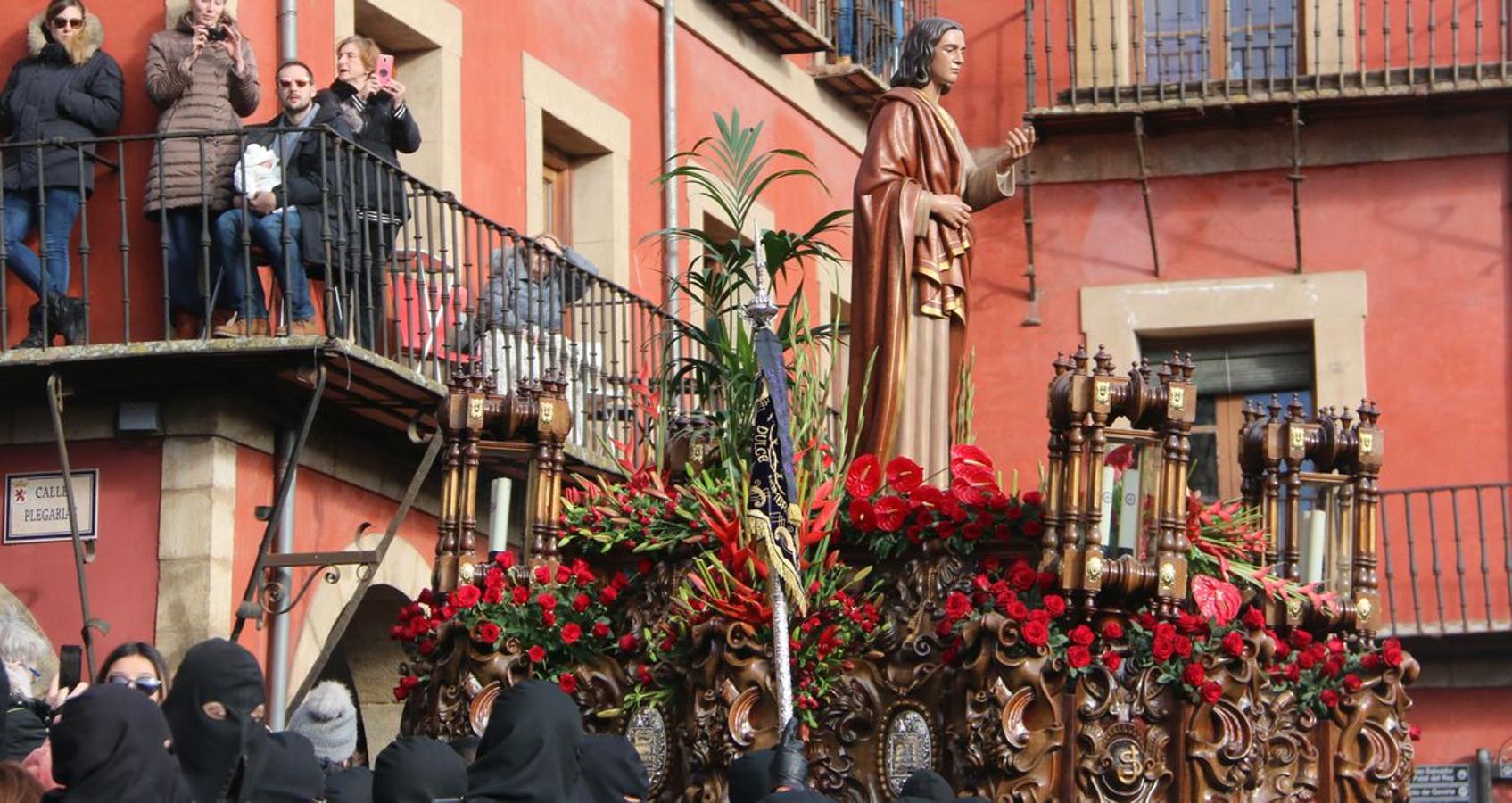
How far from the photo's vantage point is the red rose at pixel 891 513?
1040cm

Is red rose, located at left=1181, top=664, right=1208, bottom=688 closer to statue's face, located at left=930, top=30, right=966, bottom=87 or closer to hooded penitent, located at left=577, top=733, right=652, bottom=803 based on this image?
hooded penitent, located at left=577, top=733, right=652, bottom=803

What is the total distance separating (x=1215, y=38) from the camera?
23.0 meters

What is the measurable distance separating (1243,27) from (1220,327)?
2193mm

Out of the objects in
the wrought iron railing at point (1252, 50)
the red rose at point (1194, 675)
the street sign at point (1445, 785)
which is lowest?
the street sign at point (1445, 785)

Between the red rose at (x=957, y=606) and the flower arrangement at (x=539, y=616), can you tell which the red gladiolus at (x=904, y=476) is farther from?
the flower arrangement at (x=539, y=616)

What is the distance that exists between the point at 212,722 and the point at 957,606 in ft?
11.5

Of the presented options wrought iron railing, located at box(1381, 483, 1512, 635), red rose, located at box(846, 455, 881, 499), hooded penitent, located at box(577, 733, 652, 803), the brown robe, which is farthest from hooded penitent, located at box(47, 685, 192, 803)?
wrought iron railing, located at box(1381, 483, 1512, 635)

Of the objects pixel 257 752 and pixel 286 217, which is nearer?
pixel 257 752

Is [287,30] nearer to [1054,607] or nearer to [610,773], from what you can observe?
[1054,607]

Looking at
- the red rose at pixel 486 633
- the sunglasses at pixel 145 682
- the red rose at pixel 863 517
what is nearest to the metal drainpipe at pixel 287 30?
the red rose at pixel 486 633

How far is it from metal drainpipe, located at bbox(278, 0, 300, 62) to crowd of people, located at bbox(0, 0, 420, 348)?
536 mm

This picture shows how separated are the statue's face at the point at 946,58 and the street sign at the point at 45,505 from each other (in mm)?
4780

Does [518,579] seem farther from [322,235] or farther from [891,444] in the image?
[322,235]

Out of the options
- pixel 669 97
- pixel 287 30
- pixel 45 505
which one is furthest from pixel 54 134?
pixel 669 97
